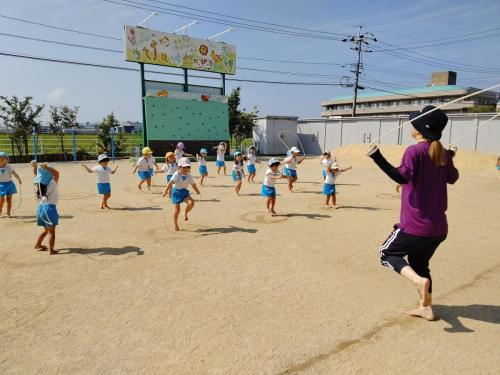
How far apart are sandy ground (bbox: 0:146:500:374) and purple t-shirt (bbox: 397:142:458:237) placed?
117 cm

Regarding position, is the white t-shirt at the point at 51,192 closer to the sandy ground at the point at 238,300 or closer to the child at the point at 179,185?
the sandy ground at the point at 238,300

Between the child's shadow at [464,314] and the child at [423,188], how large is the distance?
50cm

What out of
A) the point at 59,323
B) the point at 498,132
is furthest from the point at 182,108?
the point at 59,323

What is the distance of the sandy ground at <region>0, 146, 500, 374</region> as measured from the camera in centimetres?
345

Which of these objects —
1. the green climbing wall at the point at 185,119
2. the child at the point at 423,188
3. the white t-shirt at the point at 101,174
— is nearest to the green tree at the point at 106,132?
the green climbing wall at the point at 185,119

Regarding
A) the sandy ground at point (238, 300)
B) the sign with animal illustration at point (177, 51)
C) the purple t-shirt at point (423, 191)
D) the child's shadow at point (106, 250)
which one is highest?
the sign with animal illustration at point (177, 51)

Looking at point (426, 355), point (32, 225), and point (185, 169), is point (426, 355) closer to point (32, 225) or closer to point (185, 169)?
point (185, 169)

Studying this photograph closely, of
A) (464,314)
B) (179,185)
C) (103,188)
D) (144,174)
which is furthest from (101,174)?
(464,314)

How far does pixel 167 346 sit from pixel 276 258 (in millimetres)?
3005

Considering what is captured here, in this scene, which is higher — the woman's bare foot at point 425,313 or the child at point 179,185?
the child at point 179,185

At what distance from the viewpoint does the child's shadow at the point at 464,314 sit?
159 inches

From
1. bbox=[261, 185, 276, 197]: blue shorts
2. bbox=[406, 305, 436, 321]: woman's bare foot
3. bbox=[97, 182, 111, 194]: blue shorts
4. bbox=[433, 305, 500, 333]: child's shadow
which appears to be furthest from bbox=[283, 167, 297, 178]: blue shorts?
bbox=[406, 305, 436, 321]: woman's bare foot

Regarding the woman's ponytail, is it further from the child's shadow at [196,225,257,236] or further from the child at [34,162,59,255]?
the child at [34,162,59,255]

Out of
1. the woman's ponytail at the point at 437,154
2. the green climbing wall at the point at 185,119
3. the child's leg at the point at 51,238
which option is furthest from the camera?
the green climbing wall at the point at 185,119
